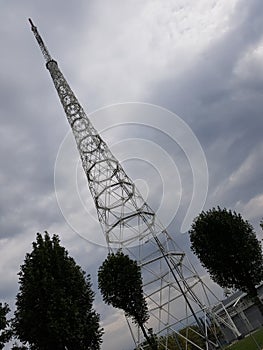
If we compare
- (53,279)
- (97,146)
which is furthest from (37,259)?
(97,146)

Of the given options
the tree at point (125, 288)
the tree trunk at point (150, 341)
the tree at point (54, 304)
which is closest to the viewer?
the tree at point (54, 304)

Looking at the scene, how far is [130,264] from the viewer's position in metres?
36.4

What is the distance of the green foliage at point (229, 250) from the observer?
106 ft

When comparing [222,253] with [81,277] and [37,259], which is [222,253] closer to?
[81,277]

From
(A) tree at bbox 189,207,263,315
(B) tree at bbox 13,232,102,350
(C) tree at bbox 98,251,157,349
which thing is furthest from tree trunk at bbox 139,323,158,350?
(A) tree at bbox 189,207,263,315

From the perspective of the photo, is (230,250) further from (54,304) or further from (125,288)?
(54,304)

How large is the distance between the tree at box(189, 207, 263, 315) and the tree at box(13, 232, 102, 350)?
12.2m

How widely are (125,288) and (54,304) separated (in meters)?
8.66

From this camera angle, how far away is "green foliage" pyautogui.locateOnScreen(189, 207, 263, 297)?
1270 inches

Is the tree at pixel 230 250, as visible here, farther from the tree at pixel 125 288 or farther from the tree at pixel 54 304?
the tree at pixel 54 304

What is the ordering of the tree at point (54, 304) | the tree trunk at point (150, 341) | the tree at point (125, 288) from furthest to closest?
1. the tree at point (125, 288)
2. the tree trunk at point (150, 341)
3. the tree at point (54, 304)

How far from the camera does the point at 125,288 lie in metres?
34.9

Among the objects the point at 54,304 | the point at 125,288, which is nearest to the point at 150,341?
the point at 125,288

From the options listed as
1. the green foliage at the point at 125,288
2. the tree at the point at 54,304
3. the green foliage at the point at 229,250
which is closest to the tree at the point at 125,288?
the green foliage at the point at 125,288
